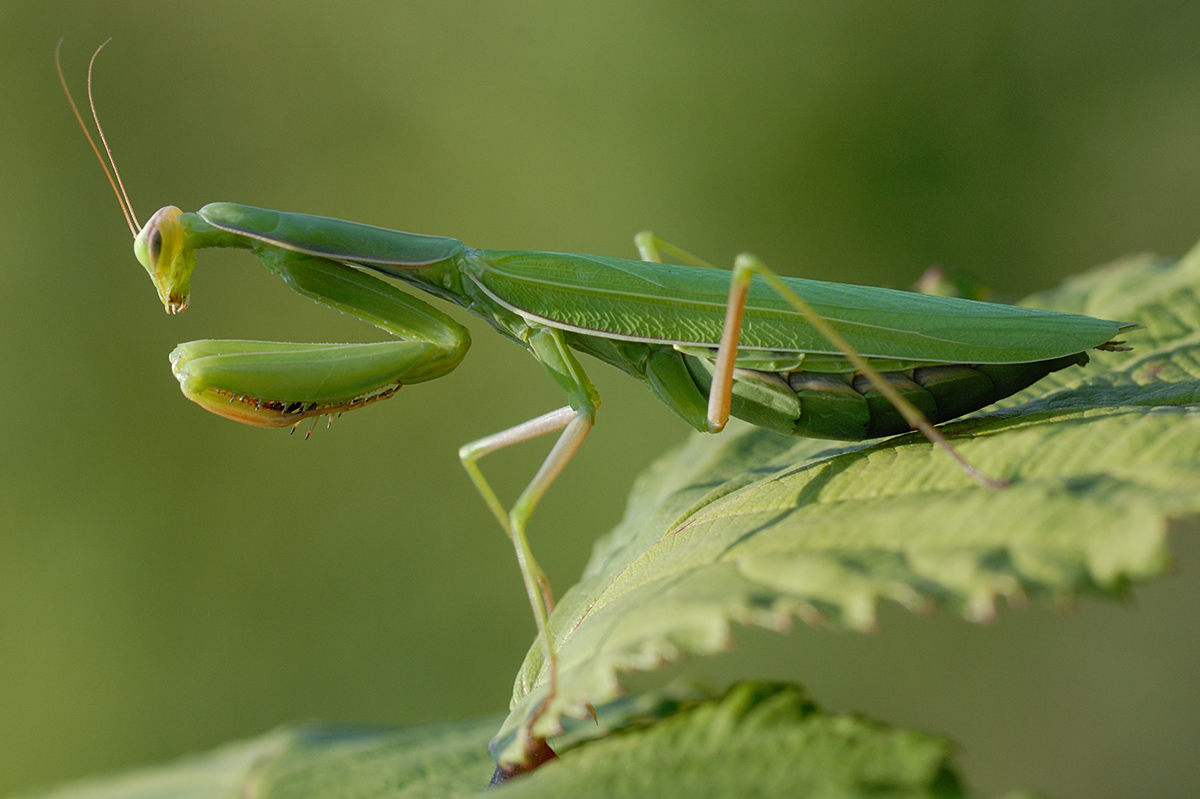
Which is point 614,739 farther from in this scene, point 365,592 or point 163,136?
point 163,136

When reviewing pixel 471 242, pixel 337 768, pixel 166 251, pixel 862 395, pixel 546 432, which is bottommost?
pixel 337 768

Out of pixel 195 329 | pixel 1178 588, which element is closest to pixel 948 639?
pixel 1178 588

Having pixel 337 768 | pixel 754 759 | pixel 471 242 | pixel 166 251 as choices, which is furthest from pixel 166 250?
pixel 471 242

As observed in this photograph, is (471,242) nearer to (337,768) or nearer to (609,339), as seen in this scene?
(609,339)

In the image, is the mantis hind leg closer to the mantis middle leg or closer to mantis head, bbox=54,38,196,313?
the mantis middle leg

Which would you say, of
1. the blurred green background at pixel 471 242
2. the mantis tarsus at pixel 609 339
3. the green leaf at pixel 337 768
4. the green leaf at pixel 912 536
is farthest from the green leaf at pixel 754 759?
the blurred green background at pixel 471 242

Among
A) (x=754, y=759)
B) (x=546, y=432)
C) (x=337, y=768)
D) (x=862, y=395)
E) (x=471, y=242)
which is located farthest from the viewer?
(x=471, y=242)
